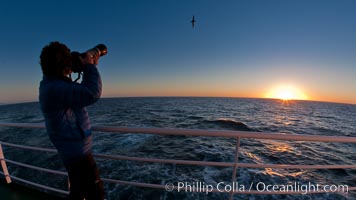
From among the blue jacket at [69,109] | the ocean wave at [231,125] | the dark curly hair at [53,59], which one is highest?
the dark curly hair at [53,59]

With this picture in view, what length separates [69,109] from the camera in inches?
40.6

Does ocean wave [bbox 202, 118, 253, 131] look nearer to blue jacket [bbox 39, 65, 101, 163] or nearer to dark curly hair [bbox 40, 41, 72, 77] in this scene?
blue jacket [bbox 39, 65, 101, 163]

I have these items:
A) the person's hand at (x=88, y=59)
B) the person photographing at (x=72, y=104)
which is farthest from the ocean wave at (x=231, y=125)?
the person's hand at (x=88, y=59)

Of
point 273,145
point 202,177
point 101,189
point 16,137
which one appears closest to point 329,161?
point 273,145

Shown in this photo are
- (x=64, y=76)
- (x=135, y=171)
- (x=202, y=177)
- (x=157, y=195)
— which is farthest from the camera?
(x=135, y=171)

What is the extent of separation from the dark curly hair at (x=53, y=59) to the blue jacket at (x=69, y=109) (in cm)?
5

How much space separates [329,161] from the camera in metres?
6.71

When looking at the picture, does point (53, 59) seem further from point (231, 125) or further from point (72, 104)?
point (231, 125)

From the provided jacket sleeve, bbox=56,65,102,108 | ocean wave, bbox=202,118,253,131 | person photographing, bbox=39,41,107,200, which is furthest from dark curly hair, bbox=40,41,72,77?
ocean wave, bbox=202,118,253,131

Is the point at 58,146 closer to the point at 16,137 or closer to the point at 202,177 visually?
the point at 202,177

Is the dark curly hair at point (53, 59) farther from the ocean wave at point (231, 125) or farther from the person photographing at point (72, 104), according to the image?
the ocean wave at point (231, 125)

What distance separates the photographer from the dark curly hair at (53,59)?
931 millimetres

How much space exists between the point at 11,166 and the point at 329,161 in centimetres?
1256

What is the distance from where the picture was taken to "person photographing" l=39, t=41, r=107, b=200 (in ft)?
3.05
